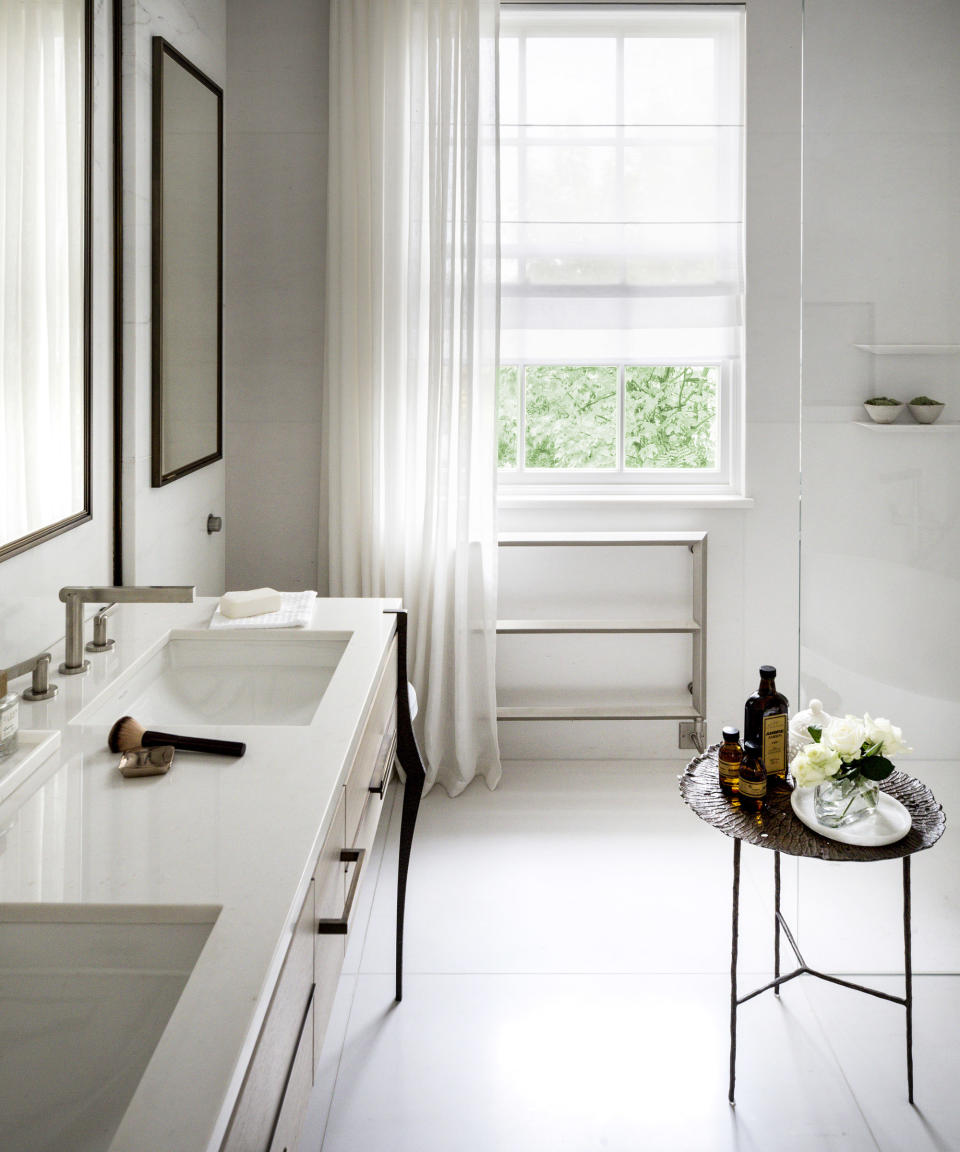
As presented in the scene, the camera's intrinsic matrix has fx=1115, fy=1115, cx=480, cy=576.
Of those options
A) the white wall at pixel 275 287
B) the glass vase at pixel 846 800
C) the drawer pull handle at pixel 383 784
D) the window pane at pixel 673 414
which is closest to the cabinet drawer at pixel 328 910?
the drawer pull handle at pixel 383 784

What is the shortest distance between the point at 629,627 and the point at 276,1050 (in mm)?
2640

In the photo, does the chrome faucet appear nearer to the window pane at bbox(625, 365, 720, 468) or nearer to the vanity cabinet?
the vanity cabinet

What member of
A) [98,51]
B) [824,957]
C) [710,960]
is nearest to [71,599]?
[98,51]

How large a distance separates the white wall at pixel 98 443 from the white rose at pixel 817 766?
1.40m

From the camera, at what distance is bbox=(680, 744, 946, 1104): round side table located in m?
1.88

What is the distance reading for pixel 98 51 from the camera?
7.72 ft

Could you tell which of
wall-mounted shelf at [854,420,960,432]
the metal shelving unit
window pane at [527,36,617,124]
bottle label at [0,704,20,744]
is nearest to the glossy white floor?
the metal shelving unit

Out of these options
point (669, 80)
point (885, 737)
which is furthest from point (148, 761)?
point (669, 80)

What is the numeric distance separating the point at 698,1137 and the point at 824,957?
69 centimetres

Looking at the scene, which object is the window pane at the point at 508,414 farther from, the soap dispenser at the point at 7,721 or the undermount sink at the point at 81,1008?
the undermount sink at the point at 81,1008

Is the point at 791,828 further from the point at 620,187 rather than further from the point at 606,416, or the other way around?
the point at 620,187

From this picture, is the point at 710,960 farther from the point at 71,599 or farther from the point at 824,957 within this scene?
the point at 71,599

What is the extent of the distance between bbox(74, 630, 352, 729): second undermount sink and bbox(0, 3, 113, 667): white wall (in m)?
0.24

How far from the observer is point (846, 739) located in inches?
76.5
